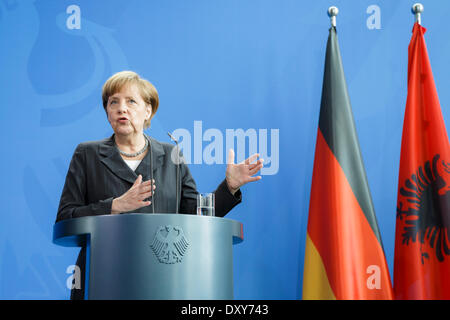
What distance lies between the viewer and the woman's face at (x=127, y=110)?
7.48 feet

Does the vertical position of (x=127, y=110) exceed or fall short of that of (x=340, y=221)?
it exceeds it

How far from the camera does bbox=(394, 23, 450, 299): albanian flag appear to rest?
8.38 ft

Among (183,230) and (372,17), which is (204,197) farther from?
(372,17)

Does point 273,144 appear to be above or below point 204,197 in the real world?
above

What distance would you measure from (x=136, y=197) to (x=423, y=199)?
1.55 metres

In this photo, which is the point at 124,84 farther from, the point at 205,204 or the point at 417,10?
the point at 417,10

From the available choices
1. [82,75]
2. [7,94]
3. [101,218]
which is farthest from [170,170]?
[7,94]

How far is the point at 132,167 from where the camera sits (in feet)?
7.51

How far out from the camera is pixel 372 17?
3.20 metres

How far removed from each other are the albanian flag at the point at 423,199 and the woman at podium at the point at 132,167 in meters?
0.93

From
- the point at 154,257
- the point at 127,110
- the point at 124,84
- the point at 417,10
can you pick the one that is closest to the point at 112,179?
the point at 127,110

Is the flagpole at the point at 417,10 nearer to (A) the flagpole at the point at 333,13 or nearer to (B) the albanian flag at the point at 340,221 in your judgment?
(A) the flagpole at the point at 333,13
